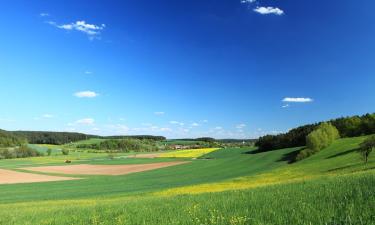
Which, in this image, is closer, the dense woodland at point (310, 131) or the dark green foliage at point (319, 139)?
the dark green foliage at point (319, 139)

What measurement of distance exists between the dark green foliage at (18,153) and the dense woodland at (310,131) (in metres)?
96.0

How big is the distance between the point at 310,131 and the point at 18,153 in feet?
390

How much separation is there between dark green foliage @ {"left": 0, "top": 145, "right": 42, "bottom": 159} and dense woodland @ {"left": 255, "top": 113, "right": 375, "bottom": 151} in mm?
96049

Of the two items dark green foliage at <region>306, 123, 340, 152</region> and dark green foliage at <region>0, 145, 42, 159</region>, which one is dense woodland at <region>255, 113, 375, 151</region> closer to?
dark green foliage at <region>306, 123, 340, 152</region>

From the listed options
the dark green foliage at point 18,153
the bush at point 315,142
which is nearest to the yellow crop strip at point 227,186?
the bush at point 315,142

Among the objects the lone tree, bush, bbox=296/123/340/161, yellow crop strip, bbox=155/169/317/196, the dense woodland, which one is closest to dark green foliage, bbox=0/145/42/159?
the dense woodland

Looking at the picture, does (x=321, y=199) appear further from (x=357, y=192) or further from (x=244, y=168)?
(x=244, y=168)

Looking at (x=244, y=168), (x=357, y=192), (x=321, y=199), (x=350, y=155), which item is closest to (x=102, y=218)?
(x=321, y=199)

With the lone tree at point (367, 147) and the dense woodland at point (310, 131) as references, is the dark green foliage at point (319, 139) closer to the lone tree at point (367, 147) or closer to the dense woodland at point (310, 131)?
the dense woodland at point (310, 131)

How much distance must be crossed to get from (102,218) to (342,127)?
104 meters

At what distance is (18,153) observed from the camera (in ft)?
550

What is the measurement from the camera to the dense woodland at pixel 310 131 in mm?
98688

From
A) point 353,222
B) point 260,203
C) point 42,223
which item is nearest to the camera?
point 353,222

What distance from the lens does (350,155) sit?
59625 millimetres
